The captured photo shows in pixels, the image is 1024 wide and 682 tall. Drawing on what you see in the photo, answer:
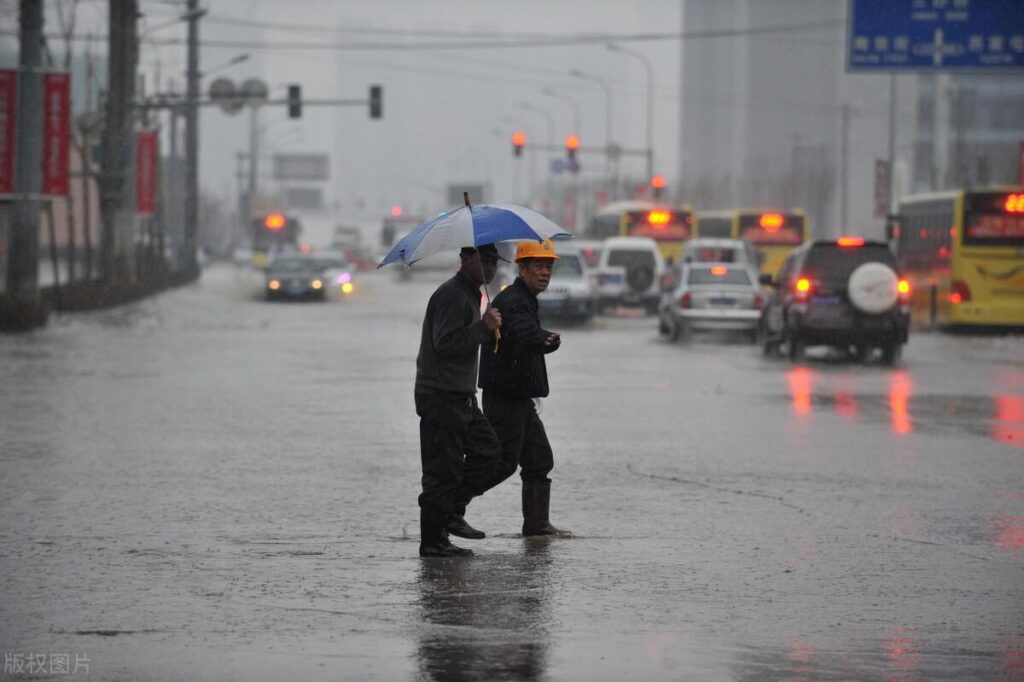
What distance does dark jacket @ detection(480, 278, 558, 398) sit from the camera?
10.8 m

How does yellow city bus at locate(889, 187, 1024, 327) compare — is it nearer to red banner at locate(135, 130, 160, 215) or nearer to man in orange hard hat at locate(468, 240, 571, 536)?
red banner at locate(135, 130, 160, 215)

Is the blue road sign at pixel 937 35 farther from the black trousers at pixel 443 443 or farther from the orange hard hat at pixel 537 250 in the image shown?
the black trousers at pixel 443 443

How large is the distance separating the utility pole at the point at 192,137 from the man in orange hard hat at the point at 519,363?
42.7m

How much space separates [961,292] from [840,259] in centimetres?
911

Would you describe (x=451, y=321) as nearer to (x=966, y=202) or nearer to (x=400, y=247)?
(x=400, y=247)

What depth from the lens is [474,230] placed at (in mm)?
10570

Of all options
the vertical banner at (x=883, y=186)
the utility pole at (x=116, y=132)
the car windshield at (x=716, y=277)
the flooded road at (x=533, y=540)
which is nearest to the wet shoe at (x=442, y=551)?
the flooded road at (x=533, y=540)

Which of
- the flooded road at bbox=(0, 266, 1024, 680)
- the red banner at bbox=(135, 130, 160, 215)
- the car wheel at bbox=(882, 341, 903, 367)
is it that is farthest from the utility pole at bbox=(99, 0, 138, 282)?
the flooded road at bbox=(0, 266, 1024, 680)

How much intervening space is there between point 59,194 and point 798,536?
27.6m

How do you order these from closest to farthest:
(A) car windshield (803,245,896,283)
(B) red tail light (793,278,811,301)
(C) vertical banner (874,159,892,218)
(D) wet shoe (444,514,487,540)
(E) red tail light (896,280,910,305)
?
(D) wet shoe (444,514,487,540) → (E) red tail light (896,280,910,305) → (B) red tail light (793,278,811,301) → (A) car windshield (803,245,896,283) → (C) vertical banner (874,159,892,218)

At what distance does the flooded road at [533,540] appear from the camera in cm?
823

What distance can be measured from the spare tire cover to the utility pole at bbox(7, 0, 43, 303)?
14886mm

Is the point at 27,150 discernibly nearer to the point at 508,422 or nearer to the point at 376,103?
the point at 376,103

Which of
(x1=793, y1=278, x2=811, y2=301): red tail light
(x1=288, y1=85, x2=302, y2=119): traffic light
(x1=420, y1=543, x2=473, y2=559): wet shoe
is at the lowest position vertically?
(x1=420, y1=543, x2=473, y2=559): wet shoe
